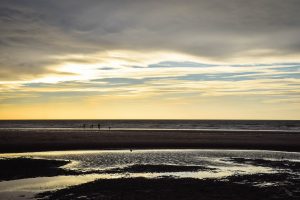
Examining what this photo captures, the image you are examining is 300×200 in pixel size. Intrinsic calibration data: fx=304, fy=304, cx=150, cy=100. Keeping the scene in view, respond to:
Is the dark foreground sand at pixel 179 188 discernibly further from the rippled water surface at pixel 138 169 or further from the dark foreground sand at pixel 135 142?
the dark foreground sand at pixel 135 142

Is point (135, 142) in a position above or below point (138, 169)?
above

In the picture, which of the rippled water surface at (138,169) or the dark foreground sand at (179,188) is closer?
the dark foreground sand at (179,188)

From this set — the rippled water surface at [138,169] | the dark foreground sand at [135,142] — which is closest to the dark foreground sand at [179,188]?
the rippled water surface at [138,169]

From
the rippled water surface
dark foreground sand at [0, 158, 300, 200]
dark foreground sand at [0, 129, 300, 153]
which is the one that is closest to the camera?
dark foreground sand at [0, 158, 300, 200]

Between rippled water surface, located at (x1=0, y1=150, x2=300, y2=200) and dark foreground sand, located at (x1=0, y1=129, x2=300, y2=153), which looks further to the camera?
dark foreground sand, located at (x1=0, y1=129, x2=300, y2=153)

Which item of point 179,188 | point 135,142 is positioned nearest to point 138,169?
point 179,188

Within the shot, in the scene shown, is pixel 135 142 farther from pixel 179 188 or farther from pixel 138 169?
pixel 179 188

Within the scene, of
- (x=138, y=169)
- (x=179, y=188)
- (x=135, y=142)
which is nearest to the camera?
(x=179, y=188)

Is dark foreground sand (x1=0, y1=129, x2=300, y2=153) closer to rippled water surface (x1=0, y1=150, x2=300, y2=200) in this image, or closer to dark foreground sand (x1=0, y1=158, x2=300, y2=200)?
rippled water surface (x1=0, y1=150, x2=300, y2=200)

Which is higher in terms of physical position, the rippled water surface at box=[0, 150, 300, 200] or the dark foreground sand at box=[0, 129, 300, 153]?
the dark foreground sand at box=[0, 129, 300, 153]

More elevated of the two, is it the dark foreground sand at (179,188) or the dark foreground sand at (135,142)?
the dark foreground sand at (135,142)

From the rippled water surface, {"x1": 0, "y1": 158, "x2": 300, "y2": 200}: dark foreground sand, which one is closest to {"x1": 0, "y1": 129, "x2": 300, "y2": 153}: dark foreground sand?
the rippled water surface

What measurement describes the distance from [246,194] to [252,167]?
8893mm

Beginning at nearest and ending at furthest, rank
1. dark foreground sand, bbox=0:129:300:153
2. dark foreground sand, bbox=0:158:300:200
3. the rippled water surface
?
dark foreground sand, bbox=0:158:300:200 < the rippled water surface < dark foreground sand, bbox=0:129:300:153
